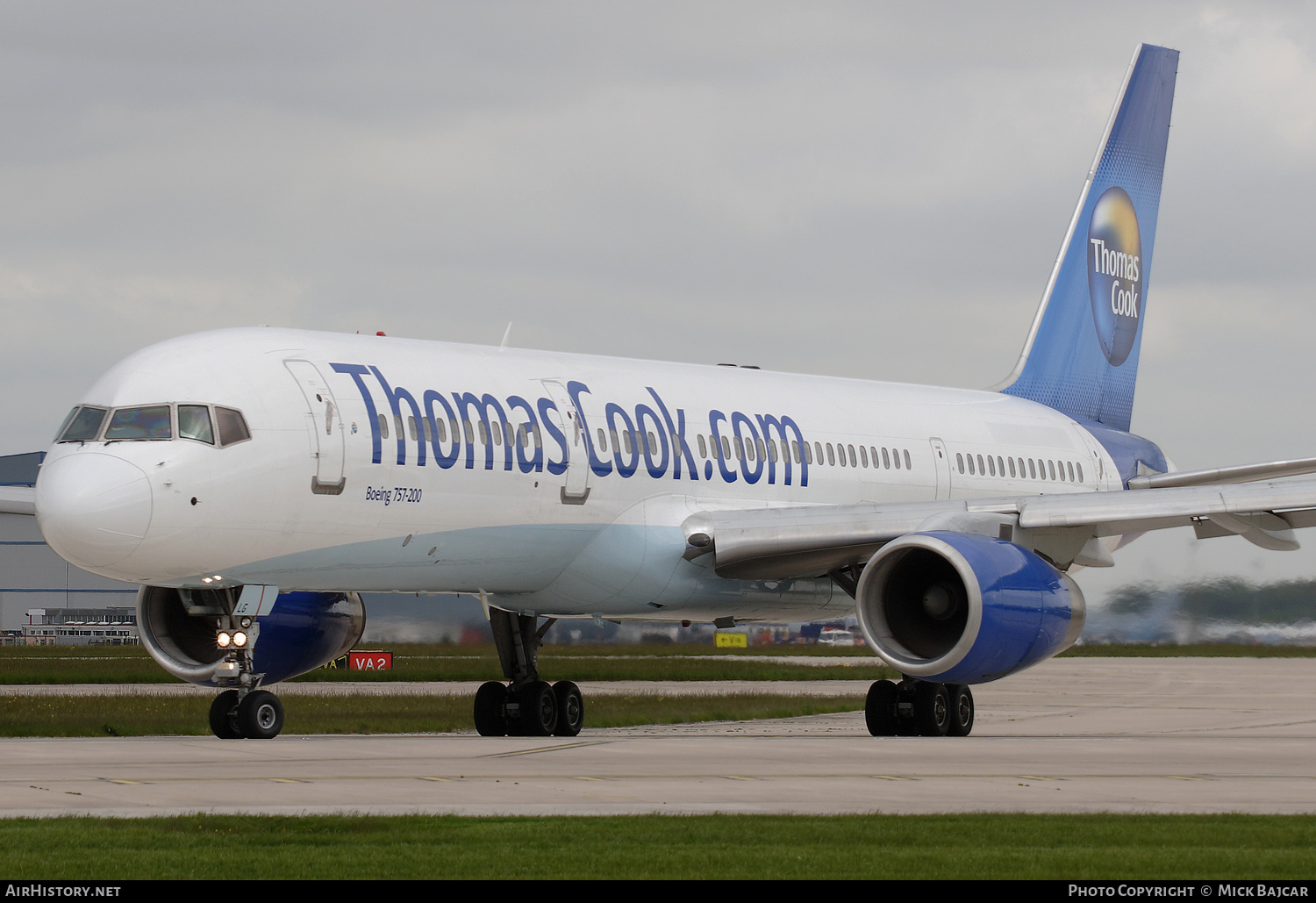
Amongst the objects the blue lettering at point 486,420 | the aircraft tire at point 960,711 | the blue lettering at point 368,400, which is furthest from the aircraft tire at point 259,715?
the aircraft tire at point 960,711

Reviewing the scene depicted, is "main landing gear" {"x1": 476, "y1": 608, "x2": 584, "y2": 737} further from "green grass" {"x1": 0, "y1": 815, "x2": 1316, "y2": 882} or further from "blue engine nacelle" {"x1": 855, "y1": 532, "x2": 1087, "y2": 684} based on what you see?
"green grass" {"x1": 0, "y1": 815, "x2": 1316, "y2": 882}

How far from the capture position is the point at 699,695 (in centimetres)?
3198

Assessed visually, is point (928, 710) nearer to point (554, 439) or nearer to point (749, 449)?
point (749, 449)

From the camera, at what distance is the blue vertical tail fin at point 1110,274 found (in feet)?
98.2

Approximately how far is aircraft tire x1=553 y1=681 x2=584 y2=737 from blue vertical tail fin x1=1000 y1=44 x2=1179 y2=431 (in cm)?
1066

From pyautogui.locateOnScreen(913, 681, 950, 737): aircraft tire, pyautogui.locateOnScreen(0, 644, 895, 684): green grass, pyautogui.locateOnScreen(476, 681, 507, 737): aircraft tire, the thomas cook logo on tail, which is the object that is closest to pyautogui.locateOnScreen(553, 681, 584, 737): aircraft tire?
pyautogui.locateOnScreen(476, 681, 507, 737): aircraft tire

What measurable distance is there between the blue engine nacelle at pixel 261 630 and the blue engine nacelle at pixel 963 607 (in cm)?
658

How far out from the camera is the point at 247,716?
18.4m

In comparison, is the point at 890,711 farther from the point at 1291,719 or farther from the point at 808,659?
the point at 808,659

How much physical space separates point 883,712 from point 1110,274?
38.3 feet

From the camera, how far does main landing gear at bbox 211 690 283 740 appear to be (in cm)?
1839

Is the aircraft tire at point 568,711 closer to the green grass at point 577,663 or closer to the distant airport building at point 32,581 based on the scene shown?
the green grass at point 577,663

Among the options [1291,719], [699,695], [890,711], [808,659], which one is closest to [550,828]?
[890,711]

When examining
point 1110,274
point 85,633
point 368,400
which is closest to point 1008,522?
point 368,400
